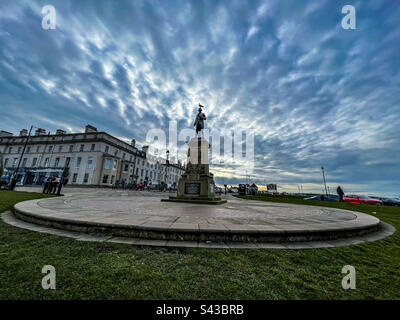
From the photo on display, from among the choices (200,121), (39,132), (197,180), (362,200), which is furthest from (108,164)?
(362,200)

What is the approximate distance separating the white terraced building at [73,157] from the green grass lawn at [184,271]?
3697 cm

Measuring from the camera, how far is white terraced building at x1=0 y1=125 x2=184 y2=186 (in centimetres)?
3625

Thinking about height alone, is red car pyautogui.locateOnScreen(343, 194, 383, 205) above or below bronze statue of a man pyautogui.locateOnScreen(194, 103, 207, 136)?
below

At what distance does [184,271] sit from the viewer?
2289 millimetres

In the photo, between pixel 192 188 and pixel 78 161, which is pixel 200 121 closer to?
pixel 192 188

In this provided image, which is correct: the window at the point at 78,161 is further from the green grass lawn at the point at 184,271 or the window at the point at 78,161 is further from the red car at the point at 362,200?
the red car at the point at 362,200

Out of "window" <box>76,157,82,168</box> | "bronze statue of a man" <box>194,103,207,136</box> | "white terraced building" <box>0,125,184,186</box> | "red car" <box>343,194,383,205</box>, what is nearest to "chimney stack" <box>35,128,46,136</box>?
"white terraced building" <box>0,125,184,186</box>

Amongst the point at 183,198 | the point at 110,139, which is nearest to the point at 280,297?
the point at 183,198

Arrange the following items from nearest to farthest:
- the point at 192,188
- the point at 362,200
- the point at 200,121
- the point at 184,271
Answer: the point at 184,271
the point at 192,188
the point at 200,121
the point at 362,200

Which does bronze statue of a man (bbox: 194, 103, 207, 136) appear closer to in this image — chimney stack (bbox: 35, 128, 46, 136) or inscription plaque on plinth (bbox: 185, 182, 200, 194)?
inscription plaque on plinth (bbox: 185, 182, 200, 194)

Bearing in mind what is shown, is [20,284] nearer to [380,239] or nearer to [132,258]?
[132,258]

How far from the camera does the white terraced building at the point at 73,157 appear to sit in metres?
36.2

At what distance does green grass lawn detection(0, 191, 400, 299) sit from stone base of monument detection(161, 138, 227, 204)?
803 cm

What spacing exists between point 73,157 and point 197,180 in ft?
130
